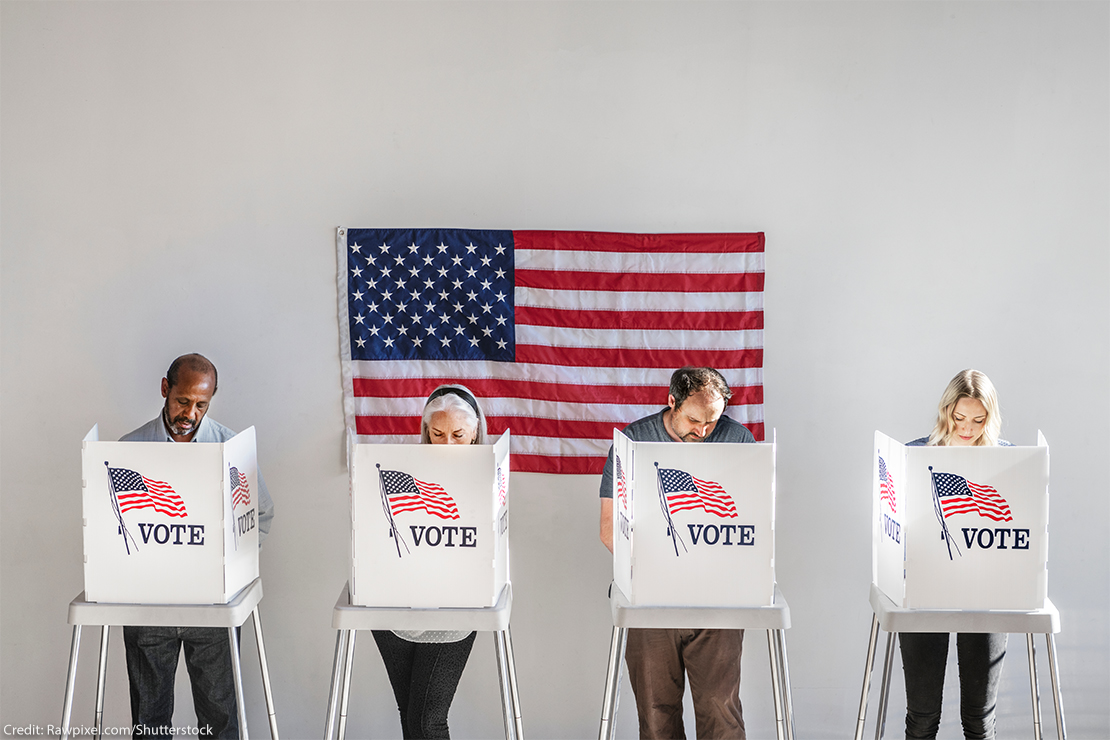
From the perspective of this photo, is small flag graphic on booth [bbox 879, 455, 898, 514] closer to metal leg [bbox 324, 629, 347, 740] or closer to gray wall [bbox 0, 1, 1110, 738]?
gray wall [bbox 0, 1, 1110, 738]

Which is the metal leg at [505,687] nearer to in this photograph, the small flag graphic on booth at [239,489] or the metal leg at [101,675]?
the small flag graphic on booth at [239,489]

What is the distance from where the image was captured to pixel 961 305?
8.52 feet

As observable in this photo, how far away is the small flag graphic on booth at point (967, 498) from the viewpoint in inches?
72.1

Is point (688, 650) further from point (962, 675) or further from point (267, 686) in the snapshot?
point (267, 686)

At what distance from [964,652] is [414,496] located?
1.43m

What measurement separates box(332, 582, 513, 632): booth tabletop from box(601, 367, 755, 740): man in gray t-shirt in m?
0.47

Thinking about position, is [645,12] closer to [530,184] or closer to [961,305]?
[530,184]

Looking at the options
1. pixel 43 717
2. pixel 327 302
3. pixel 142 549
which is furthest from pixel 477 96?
pixel 43 717

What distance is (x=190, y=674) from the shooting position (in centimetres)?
230

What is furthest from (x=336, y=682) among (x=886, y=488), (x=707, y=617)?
(x=886, y=488)

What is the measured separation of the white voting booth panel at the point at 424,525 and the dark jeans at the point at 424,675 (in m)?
0.28

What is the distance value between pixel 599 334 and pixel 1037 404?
4.40 feet

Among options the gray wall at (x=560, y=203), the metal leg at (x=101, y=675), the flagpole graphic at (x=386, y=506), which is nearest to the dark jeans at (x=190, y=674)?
the metal leg at (x=101, y=675)

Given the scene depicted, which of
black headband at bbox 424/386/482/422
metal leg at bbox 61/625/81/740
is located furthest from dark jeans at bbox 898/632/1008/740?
metal leg at bbox 61/625/81/740
